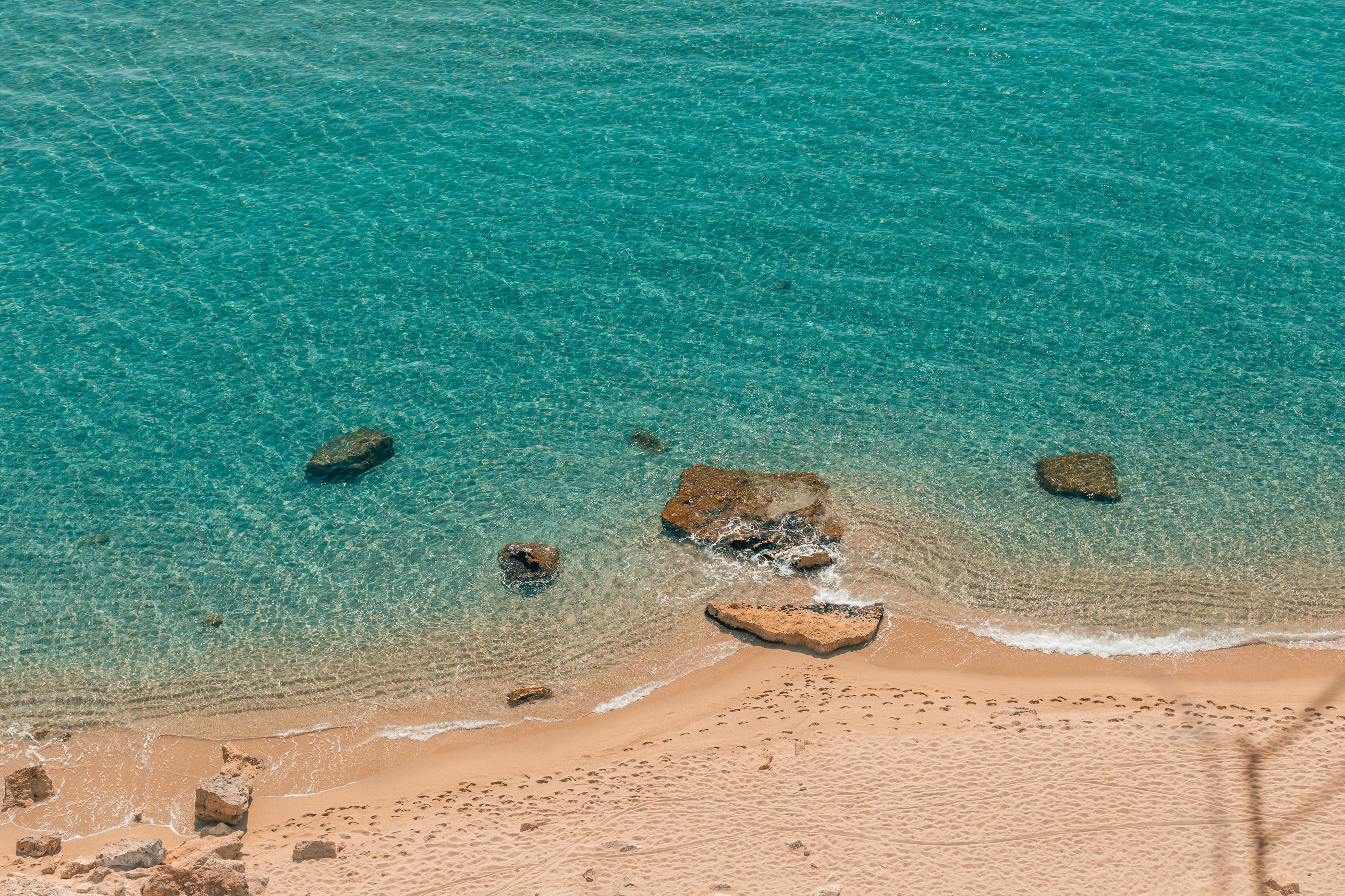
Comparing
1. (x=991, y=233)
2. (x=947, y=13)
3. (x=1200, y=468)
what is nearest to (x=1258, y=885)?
(x=1200, y=468)

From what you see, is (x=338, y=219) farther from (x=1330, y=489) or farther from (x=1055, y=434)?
(x=1330, y=489)

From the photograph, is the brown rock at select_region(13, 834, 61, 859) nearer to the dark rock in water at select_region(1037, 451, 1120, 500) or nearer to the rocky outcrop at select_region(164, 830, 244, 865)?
the rocky outcrop at select_region(164, 830, 244, 865)

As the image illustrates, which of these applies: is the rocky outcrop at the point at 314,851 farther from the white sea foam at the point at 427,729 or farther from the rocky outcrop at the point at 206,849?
the white sea foam at the point at 427,729

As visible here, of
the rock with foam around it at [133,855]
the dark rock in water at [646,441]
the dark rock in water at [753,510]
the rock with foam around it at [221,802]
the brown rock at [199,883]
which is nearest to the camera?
→ the brown rock at [199,883]

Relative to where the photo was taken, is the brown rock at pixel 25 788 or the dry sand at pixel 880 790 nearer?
the dry sand at pixel 880 790

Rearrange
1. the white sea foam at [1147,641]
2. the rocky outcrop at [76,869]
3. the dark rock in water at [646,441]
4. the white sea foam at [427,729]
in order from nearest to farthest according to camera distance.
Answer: the rocky outcrop at [76,869]
the white sea foam at [427,729]
the white sea foam at [1147,641]
the dark rock in water at [646,441]

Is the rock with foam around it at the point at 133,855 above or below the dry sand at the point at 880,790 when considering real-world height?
below

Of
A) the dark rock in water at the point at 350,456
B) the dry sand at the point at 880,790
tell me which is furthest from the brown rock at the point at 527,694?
the dark rock in water at the point at 350,456
